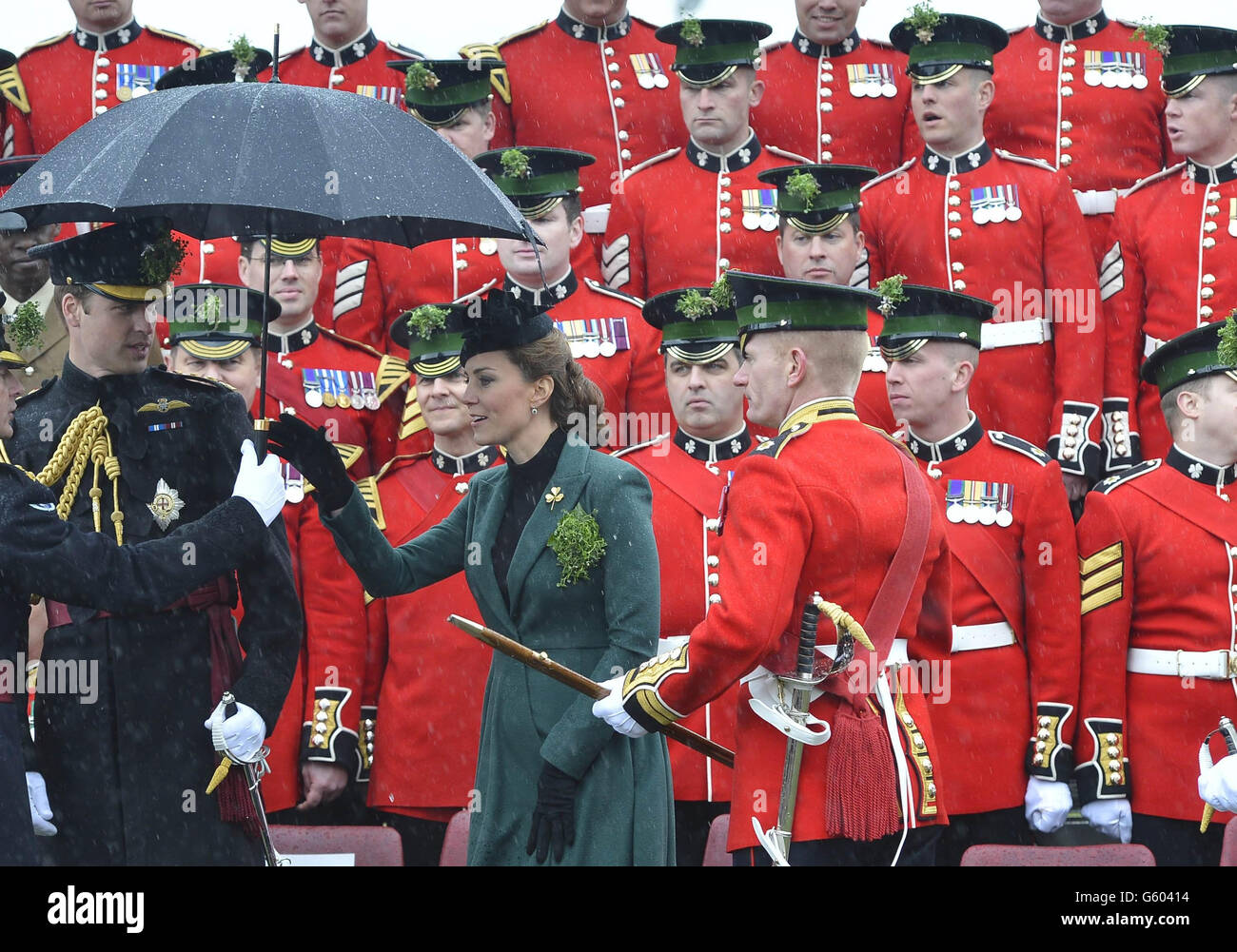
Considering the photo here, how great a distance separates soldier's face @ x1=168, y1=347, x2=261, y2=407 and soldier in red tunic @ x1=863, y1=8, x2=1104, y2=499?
94.4 inches

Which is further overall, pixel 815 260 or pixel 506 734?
pixel 815 260

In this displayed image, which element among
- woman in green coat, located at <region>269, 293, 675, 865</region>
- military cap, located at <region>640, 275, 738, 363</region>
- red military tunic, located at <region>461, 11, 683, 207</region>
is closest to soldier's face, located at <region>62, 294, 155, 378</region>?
woman in green coat, located at <region>269, 293, 675, 865</region>

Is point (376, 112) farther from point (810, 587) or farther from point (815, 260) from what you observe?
point (815, 260)

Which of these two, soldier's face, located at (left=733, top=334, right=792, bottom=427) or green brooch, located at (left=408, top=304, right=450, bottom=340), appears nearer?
soldier's face, located at (left=733, top=334, right=792, bottom=427)

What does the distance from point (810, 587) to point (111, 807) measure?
1.70 metres

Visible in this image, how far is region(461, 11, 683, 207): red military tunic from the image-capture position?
300 inches

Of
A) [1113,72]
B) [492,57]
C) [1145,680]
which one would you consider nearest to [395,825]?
[1145,680]

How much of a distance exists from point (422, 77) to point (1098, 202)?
2.61m

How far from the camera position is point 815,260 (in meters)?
6.62

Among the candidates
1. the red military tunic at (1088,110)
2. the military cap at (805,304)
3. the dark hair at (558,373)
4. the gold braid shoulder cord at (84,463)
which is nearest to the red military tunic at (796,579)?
the military cap at (805,304)

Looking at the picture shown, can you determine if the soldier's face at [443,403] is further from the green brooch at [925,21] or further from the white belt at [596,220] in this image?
the green brooch at [925,21]

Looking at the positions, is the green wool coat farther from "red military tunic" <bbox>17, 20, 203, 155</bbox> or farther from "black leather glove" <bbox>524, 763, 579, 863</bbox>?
"red military tunic" <bbox>17, 20, 203, 155</bbox>
